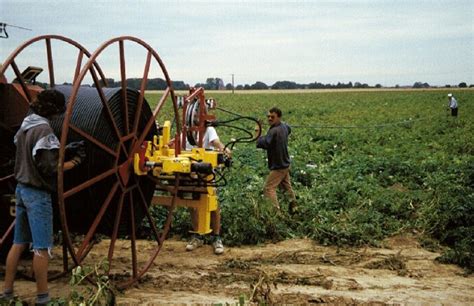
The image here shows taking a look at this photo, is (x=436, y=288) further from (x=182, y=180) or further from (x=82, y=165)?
(x=82, y=165)

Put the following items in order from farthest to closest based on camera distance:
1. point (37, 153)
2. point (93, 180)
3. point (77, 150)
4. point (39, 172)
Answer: point (93, 180), point (77, 150), point (39, 172), point (37, 153)

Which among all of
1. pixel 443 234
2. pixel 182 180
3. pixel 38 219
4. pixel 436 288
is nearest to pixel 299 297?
pixel 436 288

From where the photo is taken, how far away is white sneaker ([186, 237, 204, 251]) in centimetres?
841

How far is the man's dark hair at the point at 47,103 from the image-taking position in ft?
17.9

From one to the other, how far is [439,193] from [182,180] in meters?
4.92

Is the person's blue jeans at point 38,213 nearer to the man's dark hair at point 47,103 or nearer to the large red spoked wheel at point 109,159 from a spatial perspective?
the large red spoked wheel at point 109,159

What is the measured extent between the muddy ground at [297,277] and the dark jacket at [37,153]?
144 cm

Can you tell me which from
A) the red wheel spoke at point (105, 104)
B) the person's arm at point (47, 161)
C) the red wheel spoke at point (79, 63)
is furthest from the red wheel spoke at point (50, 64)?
the person's arm at point (47, 161)

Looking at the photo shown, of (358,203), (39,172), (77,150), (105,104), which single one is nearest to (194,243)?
(105,104)

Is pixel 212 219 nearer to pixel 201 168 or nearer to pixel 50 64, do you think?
pixel 201 168

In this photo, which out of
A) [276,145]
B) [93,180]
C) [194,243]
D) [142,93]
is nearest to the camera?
[93,180]

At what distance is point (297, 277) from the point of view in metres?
7.12

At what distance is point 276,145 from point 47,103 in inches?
198

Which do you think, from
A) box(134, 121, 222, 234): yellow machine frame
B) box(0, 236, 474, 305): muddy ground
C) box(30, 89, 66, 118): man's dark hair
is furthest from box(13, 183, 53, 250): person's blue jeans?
box(134, 121, 222, 234): yellow machine frame
